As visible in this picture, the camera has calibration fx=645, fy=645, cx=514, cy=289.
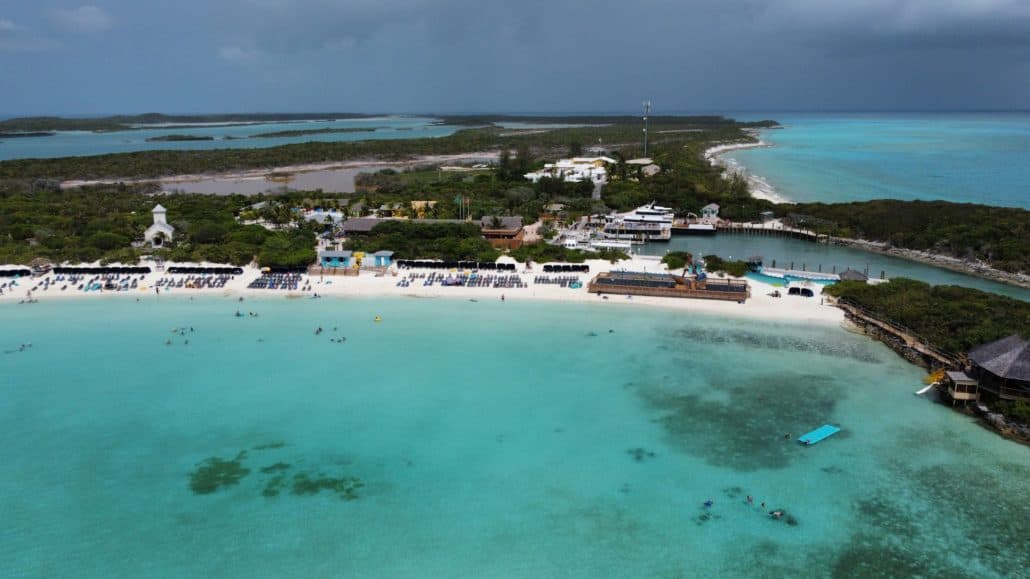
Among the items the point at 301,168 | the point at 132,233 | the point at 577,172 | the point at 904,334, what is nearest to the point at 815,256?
the point at 904,334

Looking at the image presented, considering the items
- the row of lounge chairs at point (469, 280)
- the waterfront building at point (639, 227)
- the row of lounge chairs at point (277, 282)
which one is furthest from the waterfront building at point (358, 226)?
the waterfront building at point (639, 227)

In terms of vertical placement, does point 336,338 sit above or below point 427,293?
below

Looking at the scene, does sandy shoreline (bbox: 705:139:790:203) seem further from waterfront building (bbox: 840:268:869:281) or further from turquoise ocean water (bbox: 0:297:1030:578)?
turquoise ocean water (bbox: 0:297:1030:578)

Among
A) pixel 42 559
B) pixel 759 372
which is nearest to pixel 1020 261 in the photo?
pixel 759 372

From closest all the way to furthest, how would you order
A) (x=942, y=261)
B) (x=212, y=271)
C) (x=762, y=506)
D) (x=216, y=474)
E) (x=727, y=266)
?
(x=762, y=506) < (x=216, y=474) < (x=727, y=266) < (x=212, y=271) < (x=942, y=261)

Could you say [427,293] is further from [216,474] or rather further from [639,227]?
[639,227]
